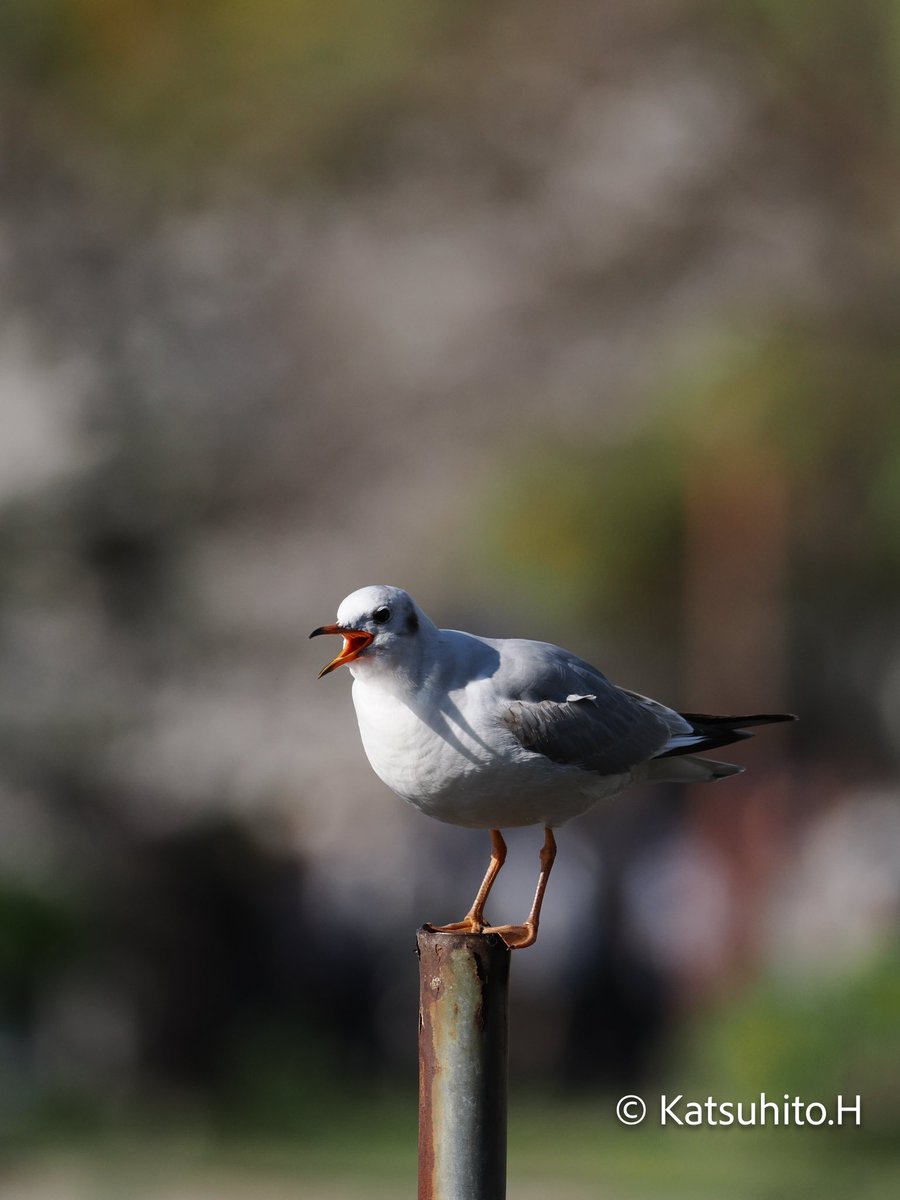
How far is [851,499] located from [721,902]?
2998 millimetres

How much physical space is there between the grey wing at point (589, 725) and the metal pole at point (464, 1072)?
0.93 feet

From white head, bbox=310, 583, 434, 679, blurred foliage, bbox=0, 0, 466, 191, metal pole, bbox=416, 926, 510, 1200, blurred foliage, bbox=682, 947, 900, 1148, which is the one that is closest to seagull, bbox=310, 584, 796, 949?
white head, bbox=310, 583, 434, 679

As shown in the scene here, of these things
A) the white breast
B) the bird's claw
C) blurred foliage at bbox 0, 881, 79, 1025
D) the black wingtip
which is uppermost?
the black wingtip

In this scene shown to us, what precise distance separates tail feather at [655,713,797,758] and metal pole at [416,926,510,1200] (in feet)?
1.70

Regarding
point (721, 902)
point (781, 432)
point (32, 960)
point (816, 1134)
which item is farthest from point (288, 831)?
point (781, 432)

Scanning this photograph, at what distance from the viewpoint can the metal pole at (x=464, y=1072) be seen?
1859mm

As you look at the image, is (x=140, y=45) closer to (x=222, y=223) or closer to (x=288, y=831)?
(x=222, y=223)

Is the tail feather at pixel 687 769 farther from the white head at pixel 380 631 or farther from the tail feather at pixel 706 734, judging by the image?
the white head at pixel 380 631

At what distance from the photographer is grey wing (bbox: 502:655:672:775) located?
2.08 meters

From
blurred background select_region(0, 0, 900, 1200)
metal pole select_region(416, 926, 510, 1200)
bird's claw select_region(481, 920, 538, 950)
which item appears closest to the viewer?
metal pole select_region(416, 926, 510, 1200)

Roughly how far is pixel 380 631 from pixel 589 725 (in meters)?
0.40

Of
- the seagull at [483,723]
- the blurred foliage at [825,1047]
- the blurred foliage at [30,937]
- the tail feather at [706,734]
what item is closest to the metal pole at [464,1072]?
the seagull at [483,723]

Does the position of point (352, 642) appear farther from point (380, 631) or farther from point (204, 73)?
point (204, 73)

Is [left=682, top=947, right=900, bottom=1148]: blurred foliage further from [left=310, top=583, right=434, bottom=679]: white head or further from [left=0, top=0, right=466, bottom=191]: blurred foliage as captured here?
[left=0, top=0, right=466, bottom=191]: blurred foliage
